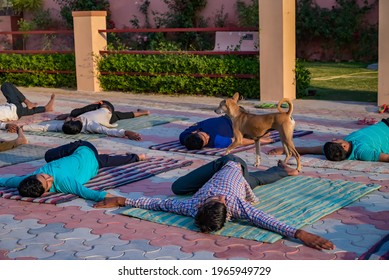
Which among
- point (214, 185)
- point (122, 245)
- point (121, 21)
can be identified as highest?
point (121, 21)

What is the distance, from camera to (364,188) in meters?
7.57

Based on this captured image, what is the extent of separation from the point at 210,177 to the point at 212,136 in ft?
9.03

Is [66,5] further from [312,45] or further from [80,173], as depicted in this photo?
[80,173]

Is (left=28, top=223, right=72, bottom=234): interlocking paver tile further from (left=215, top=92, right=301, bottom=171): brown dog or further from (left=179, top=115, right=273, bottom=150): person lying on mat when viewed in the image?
(left=179, top=115, right=273, bottom=150): person lying on mat

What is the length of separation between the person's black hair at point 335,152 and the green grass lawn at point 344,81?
18.0 ft

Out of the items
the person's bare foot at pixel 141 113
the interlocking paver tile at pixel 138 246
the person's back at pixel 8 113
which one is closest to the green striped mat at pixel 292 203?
the interlocking paver tile at pixel 138 246

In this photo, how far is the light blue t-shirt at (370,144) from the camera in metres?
8.82

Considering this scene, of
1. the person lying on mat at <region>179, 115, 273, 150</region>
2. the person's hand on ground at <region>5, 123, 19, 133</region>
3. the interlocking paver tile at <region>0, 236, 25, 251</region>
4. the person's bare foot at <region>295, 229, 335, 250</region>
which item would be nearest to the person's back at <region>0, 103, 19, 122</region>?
the person's hand on ground at <region>5, 123, 19, 133</region>

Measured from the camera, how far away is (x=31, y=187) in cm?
747

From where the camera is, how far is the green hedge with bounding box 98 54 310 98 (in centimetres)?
1493

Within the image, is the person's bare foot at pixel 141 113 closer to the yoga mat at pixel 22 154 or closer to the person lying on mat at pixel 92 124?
the person lying on mat at pixel 92 124
